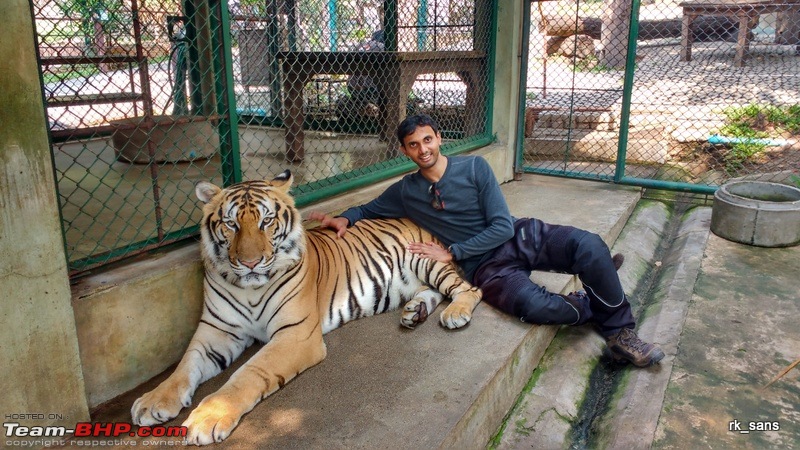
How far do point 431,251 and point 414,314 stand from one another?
0.43 meters

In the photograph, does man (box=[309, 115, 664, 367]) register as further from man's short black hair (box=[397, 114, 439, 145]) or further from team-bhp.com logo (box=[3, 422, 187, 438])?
team-bhp.com logo (box=[3, 422, 187, 438])

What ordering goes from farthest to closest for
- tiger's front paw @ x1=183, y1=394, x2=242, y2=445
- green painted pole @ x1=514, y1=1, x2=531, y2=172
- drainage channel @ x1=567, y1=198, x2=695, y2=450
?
green painted pole @ x1=514, y1=1, x2=531, y2=172
drainage channel @ x1=567, y1=198, x2=695, y2=450
tiger's front paw @ x1=183, y1=394, x2=242, y2=445

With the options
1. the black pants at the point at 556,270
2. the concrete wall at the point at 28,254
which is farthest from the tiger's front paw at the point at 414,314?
the concrete wall at the point at 28,254

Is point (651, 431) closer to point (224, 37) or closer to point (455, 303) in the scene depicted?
point (455, 303)

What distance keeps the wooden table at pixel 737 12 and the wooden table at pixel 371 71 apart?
5768 millimetres

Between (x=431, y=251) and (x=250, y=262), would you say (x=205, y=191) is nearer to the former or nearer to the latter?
(x=250, y=262)

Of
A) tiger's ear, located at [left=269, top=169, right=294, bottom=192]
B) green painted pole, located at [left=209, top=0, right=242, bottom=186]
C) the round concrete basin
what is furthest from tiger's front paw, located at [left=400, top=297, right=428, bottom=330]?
the round concrete basin

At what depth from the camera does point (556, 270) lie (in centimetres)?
355

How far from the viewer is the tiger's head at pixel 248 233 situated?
273 centimetres

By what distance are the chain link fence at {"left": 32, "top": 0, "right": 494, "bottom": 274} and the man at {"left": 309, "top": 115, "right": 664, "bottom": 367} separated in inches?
31.5

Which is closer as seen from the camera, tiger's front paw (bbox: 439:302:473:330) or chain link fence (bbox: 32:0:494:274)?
tiger's front paw (bbox: 439:302:473:330)

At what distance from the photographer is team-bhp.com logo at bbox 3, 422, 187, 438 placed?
7.68ft

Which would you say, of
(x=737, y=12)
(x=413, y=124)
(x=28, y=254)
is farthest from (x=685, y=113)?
(x=28, y=254)

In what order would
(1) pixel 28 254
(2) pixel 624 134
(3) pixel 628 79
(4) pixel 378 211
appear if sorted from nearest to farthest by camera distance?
(1) pixel 28 254, (4) pixel 378 211, (3) pixel 628 79, (2) pixel 624 134
